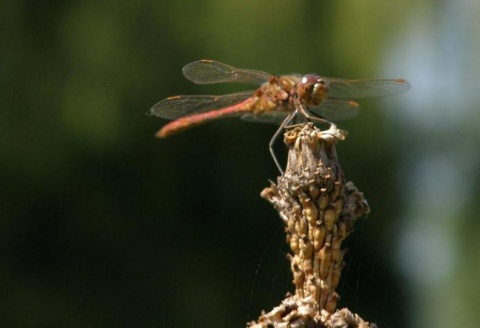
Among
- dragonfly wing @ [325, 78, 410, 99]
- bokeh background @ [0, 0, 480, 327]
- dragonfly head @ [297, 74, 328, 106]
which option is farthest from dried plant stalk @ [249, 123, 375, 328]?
bokeh background @ [0, 0, 480, 327]

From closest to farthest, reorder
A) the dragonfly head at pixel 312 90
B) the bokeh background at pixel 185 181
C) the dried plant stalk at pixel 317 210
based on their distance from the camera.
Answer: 1. the dried plant stalk at pixel 317 210
2. the dragonfly head at pixel 312 90
3. the bokeh background at pixel 185 181

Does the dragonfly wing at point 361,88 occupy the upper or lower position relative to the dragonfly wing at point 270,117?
upper

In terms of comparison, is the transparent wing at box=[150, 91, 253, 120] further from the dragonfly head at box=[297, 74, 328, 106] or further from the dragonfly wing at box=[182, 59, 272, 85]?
the dragonfly head at box=[297, 74, 328, 106]

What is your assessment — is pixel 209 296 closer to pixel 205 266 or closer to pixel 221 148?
pixel 205 266

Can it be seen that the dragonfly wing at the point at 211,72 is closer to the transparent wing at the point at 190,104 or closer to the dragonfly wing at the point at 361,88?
the transparent wing at the point at 190,104

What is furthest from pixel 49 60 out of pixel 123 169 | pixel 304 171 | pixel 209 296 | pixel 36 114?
pixel 304 171

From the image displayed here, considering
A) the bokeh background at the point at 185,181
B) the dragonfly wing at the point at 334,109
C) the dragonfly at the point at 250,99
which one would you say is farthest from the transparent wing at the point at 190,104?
the bokeh background at the point at 185,181
